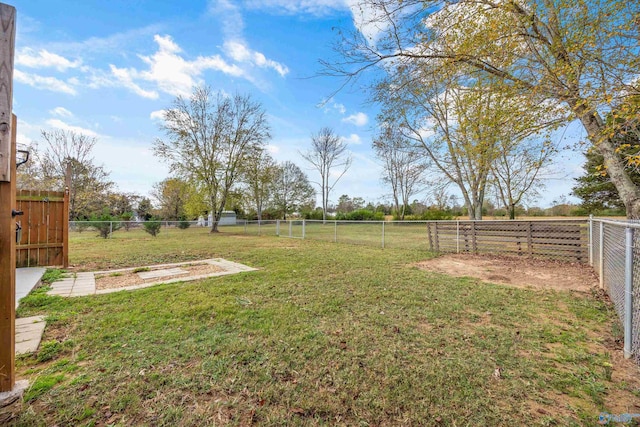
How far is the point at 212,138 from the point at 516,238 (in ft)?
62.3

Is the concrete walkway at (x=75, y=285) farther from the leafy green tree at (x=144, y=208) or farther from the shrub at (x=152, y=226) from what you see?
the leafy green tree at (x=144, y=208)

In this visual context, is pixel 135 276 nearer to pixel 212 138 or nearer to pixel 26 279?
pixel 26 279

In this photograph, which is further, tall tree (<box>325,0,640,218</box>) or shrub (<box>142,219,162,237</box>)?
shrub (<box>142,219,162,237</box>)

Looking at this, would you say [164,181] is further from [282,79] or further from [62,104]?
[282,79]

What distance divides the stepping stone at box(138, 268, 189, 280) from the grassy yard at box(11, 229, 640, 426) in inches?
53.1

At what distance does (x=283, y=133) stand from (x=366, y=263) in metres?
16.1

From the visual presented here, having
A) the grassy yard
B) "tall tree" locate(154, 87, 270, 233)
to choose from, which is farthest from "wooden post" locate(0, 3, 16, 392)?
"tall tree" locate(154, 87, 270, 233)

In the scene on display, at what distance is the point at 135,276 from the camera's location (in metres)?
4.91

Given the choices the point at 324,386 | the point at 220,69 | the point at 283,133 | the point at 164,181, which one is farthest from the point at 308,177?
the point at 324,386

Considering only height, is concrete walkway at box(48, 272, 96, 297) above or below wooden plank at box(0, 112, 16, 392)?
below

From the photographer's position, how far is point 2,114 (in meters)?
1.35

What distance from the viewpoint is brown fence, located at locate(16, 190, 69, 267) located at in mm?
5012

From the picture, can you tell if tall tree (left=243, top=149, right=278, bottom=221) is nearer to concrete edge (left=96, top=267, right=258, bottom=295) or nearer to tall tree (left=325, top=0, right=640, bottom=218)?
concrete edge (left=96, top=267, right=258, bottom=295)

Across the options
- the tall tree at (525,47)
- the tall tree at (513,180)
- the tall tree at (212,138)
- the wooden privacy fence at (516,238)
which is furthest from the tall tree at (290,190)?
the tall tree at (525,47)
